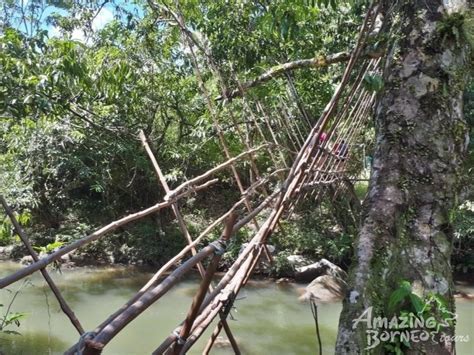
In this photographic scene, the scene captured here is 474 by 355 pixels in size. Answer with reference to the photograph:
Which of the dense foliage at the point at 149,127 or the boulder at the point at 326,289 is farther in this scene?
the boulder at the point at 326,289

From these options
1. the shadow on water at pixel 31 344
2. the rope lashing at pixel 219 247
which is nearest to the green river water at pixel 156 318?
the shadow on water at pixel 31 344

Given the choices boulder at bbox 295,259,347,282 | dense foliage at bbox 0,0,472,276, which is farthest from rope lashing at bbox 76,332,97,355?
boulder at bbox 295,259,347,282

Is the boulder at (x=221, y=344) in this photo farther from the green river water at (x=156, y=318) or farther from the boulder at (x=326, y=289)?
the boulder at (x=326, y=289)

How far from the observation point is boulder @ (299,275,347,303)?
14.1ft

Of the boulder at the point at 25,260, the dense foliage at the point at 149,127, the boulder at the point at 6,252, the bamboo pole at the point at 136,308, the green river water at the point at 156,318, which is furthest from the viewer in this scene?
the boulder at the point at 6,252

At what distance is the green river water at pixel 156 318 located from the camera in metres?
3.46

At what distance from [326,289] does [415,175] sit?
3757 mm

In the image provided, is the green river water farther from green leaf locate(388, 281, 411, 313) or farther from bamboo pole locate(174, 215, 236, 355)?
bamboo pole locate(174, 215, 236, 355)

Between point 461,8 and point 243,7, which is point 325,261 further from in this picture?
point 461,8

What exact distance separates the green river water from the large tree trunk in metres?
2.16

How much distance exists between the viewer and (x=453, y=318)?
0.74 metres

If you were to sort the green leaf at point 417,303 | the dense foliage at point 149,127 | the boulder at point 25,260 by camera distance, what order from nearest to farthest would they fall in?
the green leaf at point 417,303, the dense foliage at point 149,127, the boulder at point 25,260

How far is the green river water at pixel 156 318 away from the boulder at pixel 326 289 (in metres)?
0.10

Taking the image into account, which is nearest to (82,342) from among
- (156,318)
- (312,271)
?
(156,318)
